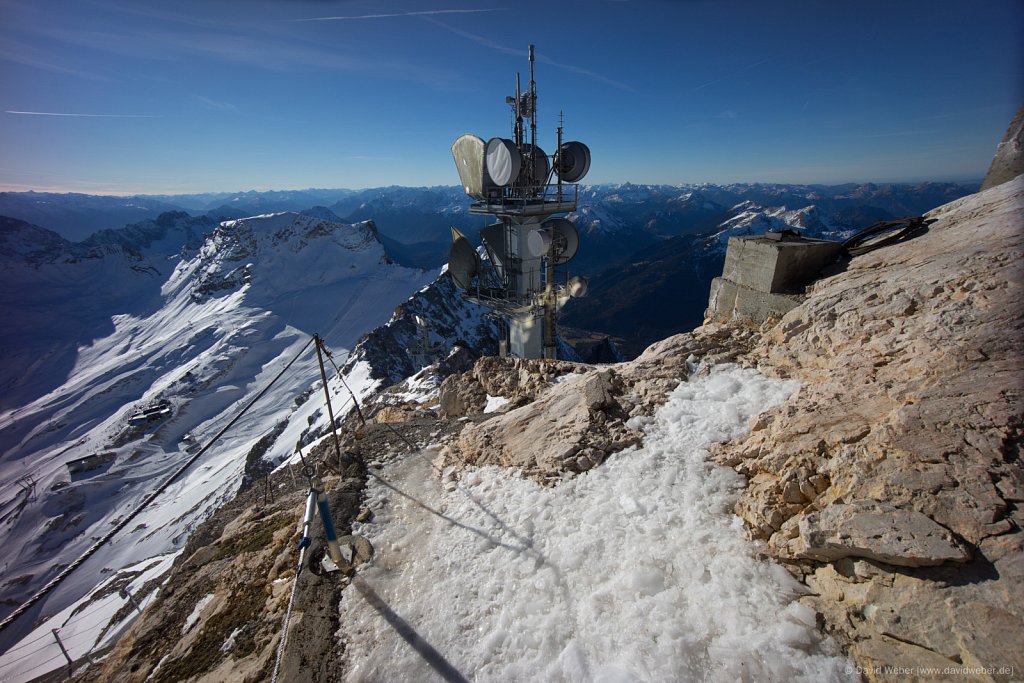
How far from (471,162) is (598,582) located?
695 inches

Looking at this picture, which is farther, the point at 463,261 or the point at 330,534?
the point at 463,261

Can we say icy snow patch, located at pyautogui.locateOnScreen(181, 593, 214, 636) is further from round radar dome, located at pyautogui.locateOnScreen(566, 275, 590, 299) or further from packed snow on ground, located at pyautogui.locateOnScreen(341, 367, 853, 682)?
round radar dome, located at pyautogui.locateOnScreen(566, 275, 590, 299)

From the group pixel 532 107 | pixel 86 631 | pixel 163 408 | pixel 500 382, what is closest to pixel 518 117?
pixel 532 107

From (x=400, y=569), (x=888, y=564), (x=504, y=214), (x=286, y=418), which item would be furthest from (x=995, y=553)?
(x=286, y=418)

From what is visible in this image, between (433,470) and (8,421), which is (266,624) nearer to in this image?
(433,470)

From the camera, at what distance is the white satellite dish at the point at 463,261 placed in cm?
2019

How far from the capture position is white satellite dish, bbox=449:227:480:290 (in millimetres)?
20188

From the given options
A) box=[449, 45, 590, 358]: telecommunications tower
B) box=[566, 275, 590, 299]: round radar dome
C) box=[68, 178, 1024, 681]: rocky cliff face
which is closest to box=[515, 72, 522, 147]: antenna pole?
box=[449, 45, 590, 358]: telecommunications tower

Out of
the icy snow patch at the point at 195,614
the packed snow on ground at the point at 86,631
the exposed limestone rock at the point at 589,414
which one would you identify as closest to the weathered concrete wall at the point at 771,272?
the exposed limestone rock at the point at 589,414

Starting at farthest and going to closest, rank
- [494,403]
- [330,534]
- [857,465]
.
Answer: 1. [494,403]
2. [330,534]
3. [857,465]

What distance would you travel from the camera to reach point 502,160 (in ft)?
54.6

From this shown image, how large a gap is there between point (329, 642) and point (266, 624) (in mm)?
1603

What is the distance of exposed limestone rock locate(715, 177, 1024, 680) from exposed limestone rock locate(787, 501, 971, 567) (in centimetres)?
1

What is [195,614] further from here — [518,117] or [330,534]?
[518,117]
